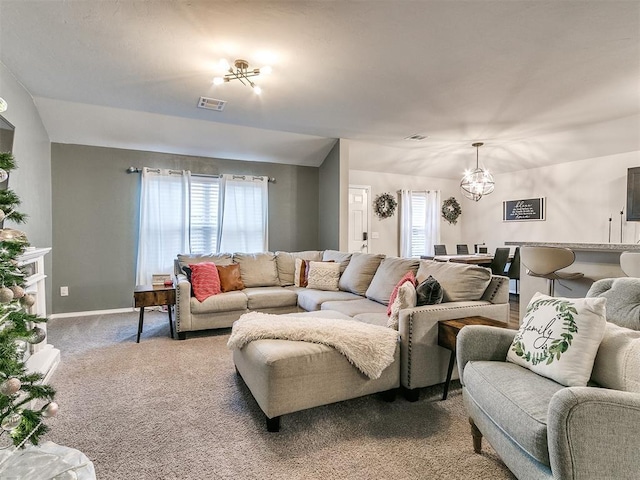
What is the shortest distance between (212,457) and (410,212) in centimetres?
596

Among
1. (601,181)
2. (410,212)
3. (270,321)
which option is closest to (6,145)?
(270,321)

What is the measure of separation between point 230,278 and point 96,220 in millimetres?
2226

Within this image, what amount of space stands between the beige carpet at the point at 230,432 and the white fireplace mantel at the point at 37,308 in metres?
0.10

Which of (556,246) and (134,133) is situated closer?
(556,246)

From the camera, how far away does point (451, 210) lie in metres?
7.36

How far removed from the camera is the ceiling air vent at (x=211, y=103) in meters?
3.67

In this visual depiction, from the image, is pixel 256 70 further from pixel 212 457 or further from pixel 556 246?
pixel 556 246

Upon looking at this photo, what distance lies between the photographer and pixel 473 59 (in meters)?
2.73

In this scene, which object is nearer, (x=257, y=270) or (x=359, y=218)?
(x=257, y=270)

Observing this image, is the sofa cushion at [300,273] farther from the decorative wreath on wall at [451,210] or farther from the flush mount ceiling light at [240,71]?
the decorative wreath on wall at [451,210]

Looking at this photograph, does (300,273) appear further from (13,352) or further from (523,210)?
(523,210)

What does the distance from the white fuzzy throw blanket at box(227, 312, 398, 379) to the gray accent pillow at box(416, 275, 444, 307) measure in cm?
34

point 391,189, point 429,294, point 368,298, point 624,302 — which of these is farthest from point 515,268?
point 624,302

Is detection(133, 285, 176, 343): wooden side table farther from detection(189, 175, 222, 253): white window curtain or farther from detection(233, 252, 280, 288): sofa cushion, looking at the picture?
detection(189, 175, 222, 253): white window curtain
